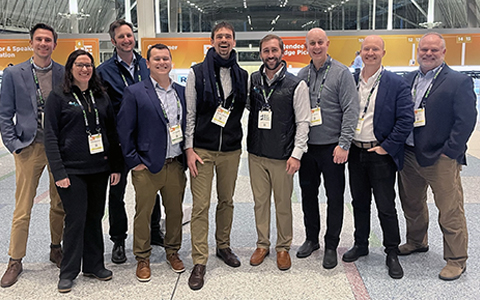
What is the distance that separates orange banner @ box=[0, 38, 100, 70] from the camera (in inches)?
280

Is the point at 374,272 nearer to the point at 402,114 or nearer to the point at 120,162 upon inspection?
the point at 402,114

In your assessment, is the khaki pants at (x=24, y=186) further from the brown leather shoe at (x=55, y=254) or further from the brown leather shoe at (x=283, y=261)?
the brown leather shoe at (x=283, y=261)

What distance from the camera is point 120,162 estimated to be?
271 cm

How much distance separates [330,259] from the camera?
9.64 ft

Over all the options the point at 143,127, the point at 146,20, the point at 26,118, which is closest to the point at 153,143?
the point at 143,127

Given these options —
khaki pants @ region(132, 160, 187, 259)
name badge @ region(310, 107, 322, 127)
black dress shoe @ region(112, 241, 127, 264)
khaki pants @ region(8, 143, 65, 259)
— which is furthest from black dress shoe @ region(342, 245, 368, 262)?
khaki pants @ region(8, 143, 65, 259)

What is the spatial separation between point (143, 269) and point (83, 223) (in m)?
0.55

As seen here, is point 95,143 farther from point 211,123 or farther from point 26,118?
point 211,123

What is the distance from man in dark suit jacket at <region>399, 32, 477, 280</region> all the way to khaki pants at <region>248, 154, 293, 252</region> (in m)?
0.97

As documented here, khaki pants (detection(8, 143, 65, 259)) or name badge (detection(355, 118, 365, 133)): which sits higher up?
name badge (detection(355, 118, 365, 133))

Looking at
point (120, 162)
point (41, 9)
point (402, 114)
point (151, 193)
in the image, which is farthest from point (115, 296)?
point (41, 9)

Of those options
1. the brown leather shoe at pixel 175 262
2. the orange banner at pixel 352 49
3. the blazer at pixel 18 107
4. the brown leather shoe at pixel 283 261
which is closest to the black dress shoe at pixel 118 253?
the brown leather shoe at pixel 175 262

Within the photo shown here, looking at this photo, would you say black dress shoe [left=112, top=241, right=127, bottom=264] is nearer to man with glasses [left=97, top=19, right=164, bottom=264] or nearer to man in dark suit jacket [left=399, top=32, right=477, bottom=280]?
man with glasses [left=97, top=19, right=164, bottom=264]

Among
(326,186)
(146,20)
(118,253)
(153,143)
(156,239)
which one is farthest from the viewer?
(146,20)
